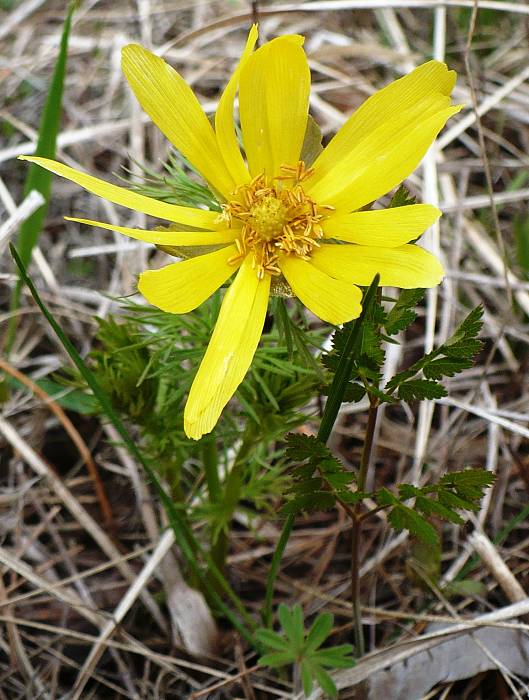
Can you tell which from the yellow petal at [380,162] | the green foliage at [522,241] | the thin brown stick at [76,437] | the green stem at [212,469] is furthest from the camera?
the green foliage at [522,241]

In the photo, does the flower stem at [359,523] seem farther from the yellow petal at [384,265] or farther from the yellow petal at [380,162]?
the yellow petal at [380,162]

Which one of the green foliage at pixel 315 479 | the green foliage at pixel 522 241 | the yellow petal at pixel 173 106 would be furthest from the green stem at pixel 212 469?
the green foliage at pixel 522 241

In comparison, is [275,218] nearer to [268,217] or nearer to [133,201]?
[268,217]

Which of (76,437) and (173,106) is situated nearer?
(173,106)

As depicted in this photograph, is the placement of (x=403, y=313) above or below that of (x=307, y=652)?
above

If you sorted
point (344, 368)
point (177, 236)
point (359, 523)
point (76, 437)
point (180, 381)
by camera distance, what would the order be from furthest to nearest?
point (76, 437) → point (180, 381) → point (359, 523) → point (177, 236) → point (344, 368)

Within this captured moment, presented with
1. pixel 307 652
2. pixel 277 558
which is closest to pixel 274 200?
pixel 277 558

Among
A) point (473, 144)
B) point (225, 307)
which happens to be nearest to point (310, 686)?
point (225, 307)
